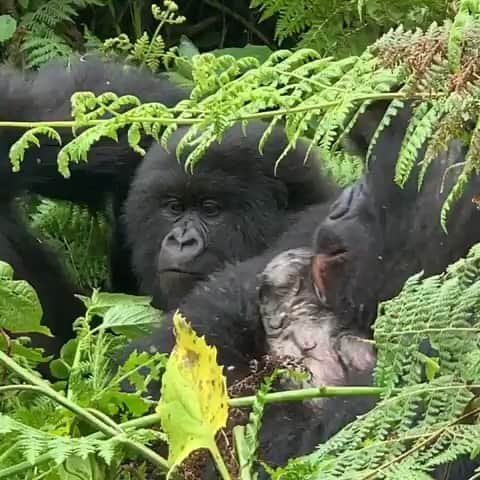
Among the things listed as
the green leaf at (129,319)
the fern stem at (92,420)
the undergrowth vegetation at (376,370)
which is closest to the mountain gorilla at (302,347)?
the green leaf at (129,319)

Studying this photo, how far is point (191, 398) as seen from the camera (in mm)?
1116

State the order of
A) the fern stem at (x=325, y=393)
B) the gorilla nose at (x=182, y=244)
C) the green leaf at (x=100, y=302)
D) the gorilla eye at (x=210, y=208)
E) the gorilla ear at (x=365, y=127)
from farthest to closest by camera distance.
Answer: the gorilla eye at (x=210, y=208), the gorilla nose at (x=182, y=244), the green leaf at (x=100, y=302), the gorilla ear at (x=365, y=127), the fern stem at (x=325, y=393)

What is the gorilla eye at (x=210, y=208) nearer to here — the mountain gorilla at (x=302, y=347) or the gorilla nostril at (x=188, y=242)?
the gorilla nostril at (x=188, y=242)

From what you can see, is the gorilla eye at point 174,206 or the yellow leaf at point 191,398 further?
the gorilla eye at point 174,206

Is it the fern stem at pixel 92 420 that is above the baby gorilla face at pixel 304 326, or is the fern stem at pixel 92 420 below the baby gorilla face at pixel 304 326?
above

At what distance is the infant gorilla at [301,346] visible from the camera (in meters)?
1.90

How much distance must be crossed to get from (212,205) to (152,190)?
127 mm

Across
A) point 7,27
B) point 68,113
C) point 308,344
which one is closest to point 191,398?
point 308,344

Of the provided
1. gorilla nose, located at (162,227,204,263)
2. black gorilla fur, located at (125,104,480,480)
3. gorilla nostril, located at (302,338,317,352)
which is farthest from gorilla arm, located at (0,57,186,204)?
gorilla nostril, located at (302,338,317,352)

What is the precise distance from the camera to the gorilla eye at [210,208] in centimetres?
287

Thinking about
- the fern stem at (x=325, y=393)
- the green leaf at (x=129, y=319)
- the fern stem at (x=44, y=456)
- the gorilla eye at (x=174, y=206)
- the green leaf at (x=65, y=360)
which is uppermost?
the fern stem at (x=325, y=393)

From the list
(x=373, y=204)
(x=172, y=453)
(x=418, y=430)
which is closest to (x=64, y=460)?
(x=172, y=453)

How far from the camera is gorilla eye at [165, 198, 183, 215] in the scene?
2895 mm

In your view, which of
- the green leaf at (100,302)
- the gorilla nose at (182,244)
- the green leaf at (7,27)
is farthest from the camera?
the green leaf at (7,27)
